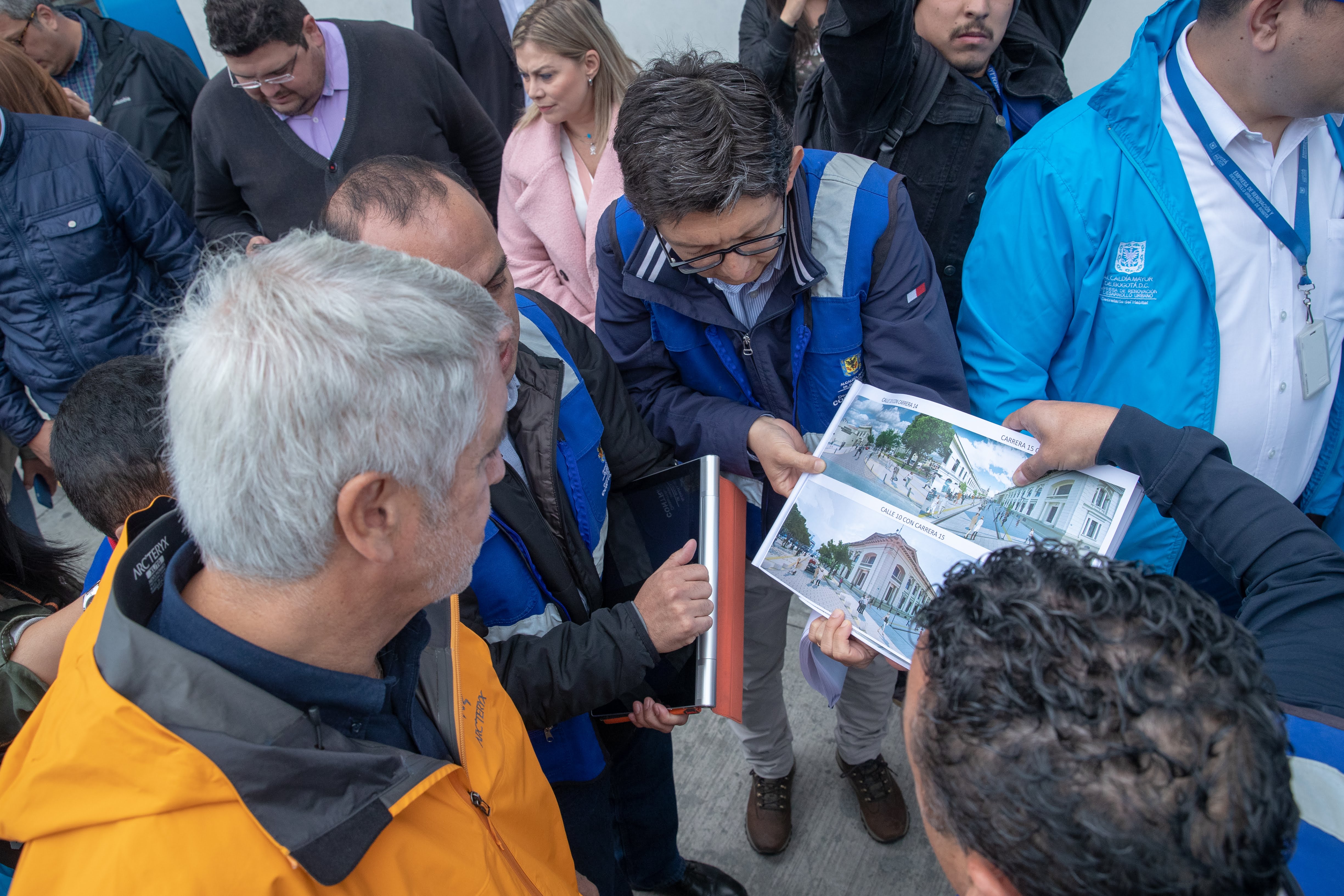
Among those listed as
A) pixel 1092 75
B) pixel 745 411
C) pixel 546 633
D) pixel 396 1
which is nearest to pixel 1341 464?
pixel 745 411

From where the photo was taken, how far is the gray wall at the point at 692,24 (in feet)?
13.3

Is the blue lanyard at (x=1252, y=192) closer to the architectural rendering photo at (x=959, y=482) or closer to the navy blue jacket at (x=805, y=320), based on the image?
the navy blue jacket at (x=805, y=320)

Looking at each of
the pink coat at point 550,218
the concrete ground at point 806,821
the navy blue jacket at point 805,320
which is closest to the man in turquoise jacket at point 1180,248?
the navy blue jacket at point 805,320

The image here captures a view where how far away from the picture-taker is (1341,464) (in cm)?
204

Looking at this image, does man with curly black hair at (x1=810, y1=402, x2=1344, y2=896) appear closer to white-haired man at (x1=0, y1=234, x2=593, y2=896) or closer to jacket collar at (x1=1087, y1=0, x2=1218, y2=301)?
white-haired man at (x1=0, y1=234, x2=593, y2=896)

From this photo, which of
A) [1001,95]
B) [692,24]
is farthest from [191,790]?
[692,24]

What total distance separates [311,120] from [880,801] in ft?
11.3

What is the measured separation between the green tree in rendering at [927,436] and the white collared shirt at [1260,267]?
0.57 m

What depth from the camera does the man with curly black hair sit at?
0.75m

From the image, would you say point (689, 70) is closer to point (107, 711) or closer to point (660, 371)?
point (660, 371)

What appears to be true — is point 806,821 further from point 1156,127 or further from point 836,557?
point 1156,127

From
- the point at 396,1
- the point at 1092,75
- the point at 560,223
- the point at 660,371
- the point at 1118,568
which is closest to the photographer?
the point at 1118,568

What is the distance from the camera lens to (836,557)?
5.72ft

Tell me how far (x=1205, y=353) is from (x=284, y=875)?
2.06 m
